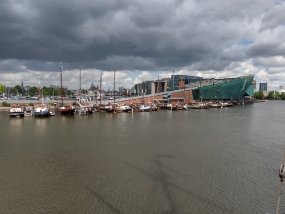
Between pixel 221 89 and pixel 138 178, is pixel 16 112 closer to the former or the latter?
pixel 138 178

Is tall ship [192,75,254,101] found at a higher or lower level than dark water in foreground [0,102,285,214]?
higher

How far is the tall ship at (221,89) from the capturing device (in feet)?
576

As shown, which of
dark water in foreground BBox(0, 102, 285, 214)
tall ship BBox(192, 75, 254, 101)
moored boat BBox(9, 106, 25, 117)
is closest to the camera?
dark water in foreground BBox(0, 102, 285, 214)

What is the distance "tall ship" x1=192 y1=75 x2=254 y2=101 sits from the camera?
175500 mm

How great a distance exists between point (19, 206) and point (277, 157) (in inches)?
757

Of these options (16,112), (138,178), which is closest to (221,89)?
(16,112)

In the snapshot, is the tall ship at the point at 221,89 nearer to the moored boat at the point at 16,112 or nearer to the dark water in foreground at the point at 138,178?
the moored boat at the point at 16,112

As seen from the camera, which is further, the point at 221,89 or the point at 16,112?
the point at 221,89

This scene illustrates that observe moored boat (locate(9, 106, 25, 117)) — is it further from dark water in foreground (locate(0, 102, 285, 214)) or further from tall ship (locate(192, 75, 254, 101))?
tall ship (locate(192, 75, 254, 101))

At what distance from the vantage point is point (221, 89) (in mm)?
188625

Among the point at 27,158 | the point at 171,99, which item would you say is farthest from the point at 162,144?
the point at 171,99

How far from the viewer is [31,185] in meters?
18.2

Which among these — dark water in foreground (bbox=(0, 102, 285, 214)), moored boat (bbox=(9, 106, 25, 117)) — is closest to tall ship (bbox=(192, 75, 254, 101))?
moored boat (bbox=(9, 106, 25, 117))

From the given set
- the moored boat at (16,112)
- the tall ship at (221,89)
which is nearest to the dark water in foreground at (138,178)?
the moored boat at (16,112)
